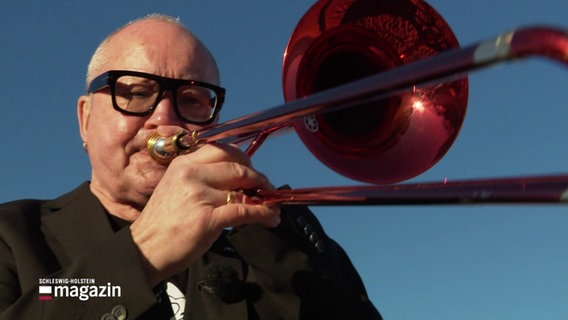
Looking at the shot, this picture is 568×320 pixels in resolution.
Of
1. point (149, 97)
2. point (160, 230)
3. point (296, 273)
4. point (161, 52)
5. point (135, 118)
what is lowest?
point (160, 230)

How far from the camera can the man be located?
273 centimetres

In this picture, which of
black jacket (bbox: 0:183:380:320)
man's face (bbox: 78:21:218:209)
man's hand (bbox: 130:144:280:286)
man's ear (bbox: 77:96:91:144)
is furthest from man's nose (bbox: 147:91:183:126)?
man's hand (bbox: 130:144:280:286)

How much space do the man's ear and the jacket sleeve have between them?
1260mm

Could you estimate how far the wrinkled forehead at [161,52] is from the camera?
3.94m

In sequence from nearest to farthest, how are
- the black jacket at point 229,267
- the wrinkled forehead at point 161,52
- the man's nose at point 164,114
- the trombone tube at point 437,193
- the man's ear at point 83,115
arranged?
the trombone tube at point 437,193, the black jacket at point 229,267, the man's nose at point 164,114, the wrinkled forehead at point 161,52, the man's ear at point 83,115

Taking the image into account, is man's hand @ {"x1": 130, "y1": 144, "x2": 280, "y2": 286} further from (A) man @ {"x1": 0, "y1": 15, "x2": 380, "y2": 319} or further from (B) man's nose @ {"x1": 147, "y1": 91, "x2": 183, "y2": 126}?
(B) man's nose @ {"x1": 147, "y1": 91, "x2": 183, "y2": 126}

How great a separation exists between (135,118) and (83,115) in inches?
24.7

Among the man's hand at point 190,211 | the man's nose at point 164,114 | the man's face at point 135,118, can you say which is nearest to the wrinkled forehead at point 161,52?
the man's face at point 135,118

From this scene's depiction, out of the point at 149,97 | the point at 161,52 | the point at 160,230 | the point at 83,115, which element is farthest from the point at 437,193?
the point at 83,115

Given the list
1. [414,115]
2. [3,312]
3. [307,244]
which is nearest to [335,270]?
[307,244]

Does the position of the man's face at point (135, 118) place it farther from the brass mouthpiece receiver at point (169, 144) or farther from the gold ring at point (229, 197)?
the gold ring at point (229, 197)

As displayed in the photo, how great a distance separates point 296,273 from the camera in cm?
332

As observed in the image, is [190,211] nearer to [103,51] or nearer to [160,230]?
[160,230]

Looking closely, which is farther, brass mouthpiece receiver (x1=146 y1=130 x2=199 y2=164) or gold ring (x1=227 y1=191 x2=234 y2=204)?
brass mouthpiece receiver (x1=146 y1=130 x2=199 y2=164)
